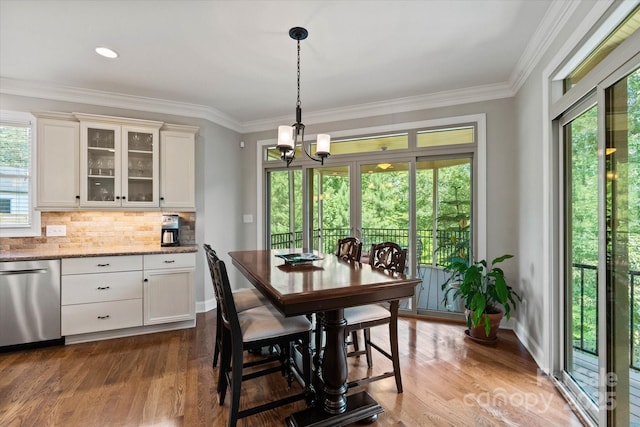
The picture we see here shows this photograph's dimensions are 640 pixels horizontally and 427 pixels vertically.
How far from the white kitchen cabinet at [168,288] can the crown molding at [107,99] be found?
1.86 m

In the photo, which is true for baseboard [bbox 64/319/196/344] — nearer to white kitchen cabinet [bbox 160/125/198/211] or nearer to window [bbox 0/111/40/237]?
window [bbox 0/111/40/237]

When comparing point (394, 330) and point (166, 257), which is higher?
point (166, 257)

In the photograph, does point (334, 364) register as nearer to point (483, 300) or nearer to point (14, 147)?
point (483, 300)

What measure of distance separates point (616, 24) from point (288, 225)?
3807mm

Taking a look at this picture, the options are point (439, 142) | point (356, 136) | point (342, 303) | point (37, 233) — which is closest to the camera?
point (342, 303)

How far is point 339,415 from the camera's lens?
175cm

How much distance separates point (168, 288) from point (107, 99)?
232 cm

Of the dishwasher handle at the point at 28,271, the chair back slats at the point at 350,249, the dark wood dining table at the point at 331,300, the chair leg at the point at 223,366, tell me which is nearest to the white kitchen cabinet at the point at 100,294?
the dishwasher handle at the point at 28,271

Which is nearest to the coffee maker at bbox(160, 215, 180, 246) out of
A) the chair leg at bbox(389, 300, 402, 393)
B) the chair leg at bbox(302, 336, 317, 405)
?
the chair leg at bbox(302, 336, 317, 405)

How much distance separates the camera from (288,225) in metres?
4.57

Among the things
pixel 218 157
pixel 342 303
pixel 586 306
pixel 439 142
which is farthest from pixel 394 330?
pixel 218 157

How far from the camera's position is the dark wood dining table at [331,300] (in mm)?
1494

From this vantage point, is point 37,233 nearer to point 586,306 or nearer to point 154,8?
point 154,8

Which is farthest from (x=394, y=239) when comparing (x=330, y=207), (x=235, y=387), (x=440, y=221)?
(x=235, y=387)
